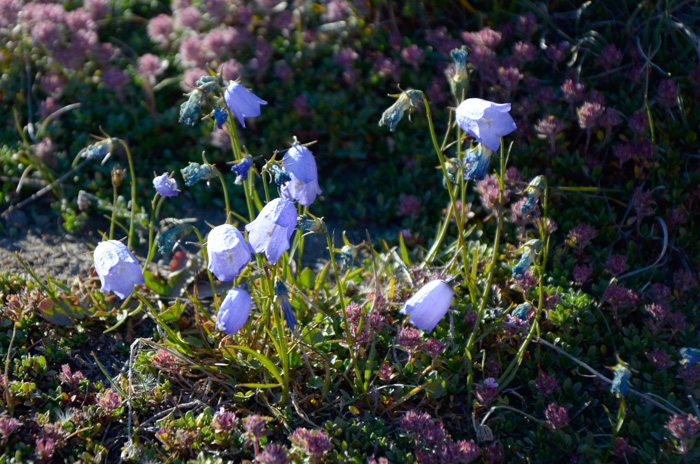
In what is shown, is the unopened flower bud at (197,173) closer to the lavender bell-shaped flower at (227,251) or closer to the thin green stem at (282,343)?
the lavender bell-shaped flower at (227,251)

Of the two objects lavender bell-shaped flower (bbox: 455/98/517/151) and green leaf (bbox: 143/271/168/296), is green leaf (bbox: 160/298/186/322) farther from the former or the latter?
lavender bell-shaped flower (bbox: 455/98/517/151)

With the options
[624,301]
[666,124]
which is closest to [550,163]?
[666,124]

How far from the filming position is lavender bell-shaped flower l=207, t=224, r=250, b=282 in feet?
6.03

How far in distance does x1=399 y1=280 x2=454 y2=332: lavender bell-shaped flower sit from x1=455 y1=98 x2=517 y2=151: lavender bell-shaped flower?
1.61ft

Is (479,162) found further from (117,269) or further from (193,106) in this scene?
(117,269)

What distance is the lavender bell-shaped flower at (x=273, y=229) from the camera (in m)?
1.86

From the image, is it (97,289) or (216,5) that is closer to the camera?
(97,289)

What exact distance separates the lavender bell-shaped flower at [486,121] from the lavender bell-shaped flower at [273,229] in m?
0.63

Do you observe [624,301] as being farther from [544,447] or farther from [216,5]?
[216,5]

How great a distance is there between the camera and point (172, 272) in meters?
3.01

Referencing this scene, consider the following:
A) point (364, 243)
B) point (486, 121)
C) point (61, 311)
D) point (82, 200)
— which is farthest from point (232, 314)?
point (82, 200)

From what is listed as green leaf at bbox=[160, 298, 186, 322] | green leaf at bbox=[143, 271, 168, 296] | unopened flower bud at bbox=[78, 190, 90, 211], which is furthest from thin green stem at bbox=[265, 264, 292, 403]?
unopened flower bud at bbox=[78, 190, 90, 211]

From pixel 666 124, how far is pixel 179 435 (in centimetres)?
269

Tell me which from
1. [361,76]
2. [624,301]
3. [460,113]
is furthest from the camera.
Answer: [361,76]
